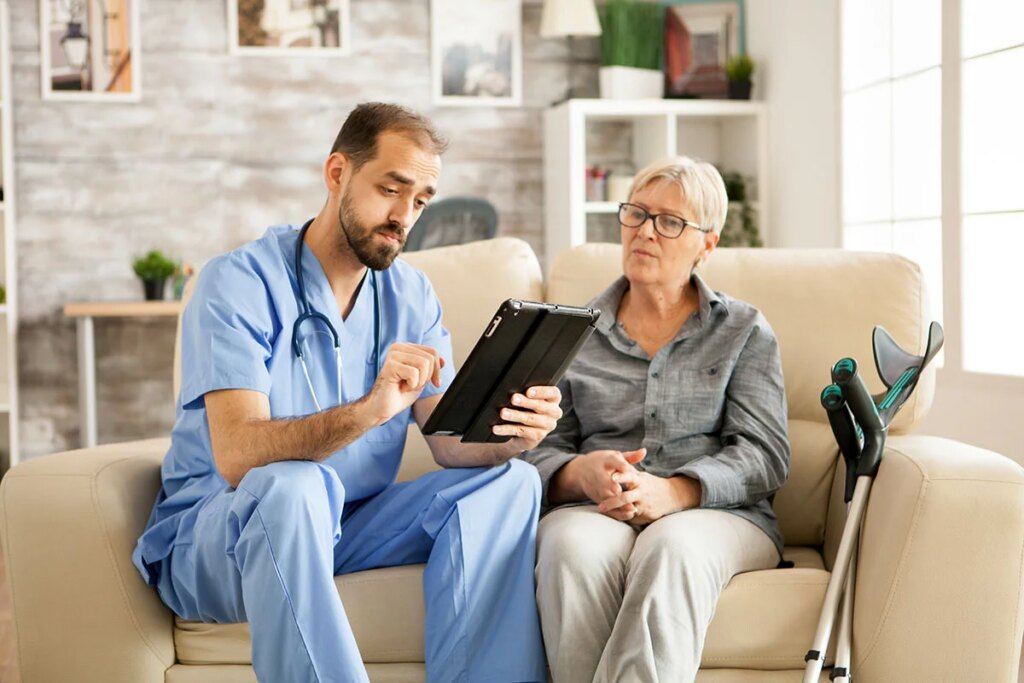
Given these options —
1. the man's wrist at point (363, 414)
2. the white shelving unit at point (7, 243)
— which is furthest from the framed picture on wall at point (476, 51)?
the man's wrist at point (363, 414)

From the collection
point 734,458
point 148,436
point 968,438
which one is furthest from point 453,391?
point 148,436

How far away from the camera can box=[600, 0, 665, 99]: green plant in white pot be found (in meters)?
4.93

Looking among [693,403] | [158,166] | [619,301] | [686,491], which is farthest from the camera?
[158,166]

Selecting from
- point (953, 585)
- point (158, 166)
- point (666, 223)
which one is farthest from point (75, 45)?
point (953, 585)

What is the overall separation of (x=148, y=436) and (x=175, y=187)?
3.35ft

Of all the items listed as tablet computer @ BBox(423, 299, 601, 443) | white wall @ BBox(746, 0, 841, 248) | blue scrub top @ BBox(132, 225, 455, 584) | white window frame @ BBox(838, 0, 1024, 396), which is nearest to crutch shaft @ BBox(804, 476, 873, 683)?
tablet computer @ BBox(423, 299, 601, 443)

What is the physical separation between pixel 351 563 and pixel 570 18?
10.6ft

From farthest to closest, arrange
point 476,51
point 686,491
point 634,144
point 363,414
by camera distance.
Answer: point 634,144, point 476,51, point 686,491, point 363,414

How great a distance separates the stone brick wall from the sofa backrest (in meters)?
2.54

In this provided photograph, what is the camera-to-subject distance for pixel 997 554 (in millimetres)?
1865

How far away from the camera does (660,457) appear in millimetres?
2211

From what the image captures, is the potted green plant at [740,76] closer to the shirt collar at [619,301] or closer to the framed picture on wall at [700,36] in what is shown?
the framed picture on wall at [700,36]

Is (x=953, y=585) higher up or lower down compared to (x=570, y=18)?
lower down

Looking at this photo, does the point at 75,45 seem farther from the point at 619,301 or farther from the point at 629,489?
the point at 629,489
